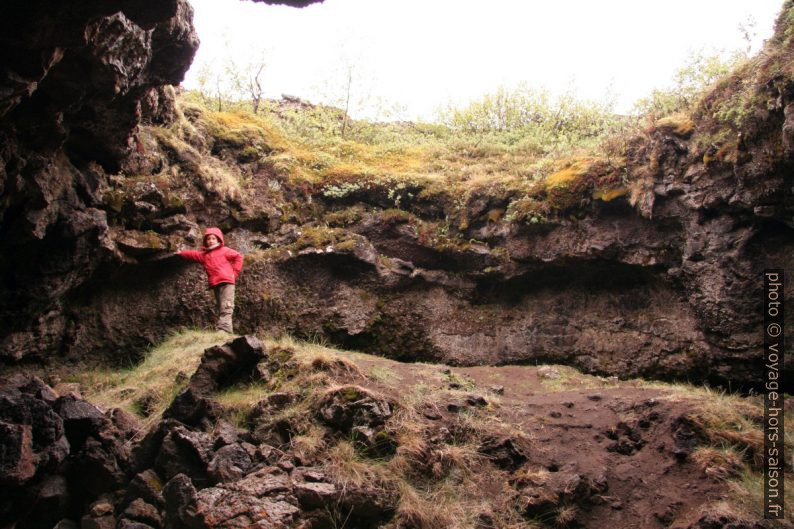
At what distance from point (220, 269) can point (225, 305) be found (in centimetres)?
68

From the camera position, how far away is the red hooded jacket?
10384 millimetres

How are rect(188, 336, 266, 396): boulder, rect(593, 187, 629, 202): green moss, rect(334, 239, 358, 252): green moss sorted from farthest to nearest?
rect(334, 239, 358, 252): green moss, rect(593, 187, 629, 202): green moss, rect(188, 336, 266, 396): boulder

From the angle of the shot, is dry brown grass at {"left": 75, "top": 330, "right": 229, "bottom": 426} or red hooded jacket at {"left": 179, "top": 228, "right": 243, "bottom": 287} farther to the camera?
red hooded jacket at {"left": 179, "top": 228, "right": 243, "bottom": 287}

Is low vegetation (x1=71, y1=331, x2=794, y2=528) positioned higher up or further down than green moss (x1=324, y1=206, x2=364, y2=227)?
further down

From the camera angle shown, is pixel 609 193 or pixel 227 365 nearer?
pixel 227 365

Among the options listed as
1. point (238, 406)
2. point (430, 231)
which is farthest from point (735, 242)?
point (238, 406)

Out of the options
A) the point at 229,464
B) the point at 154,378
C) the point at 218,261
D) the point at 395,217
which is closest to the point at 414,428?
the point at 229,464

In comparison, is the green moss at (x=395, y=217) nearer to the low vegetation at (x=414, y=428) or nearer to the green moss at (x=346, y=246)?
the green moss at (x=346, y=246)

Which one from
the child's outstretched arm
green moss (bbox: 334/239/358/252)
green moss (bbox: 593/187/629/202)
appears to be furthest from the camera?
green moss (bbox: 334/239/358/252)

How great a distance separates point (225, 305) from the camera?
1052cm

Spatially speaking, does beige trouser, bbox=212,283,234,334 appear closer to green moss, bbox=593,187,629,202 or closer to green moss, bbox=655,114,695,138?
green moss, bbox=593,187,629,202

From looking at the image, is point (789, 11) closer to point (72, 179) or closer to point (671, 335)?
point (671, 335)

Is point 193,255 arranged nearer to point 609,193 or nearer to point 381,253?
point 381,253

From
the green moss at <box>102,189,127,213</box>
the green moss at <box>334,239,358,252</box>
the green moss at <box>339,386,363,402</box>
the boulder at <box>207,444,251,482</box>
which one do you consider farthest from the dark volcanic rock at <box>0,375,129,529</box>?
the green moss at <box>334,239,358,252</box>
